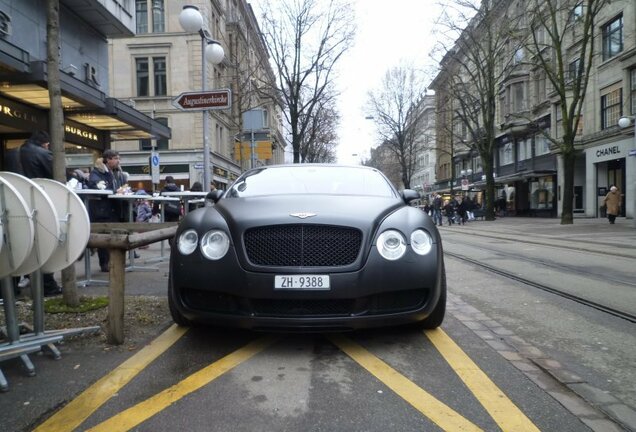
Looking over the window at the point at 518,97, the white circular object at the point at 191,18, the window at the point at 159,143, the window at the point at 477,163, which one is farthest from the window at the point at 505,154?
the white circular object at the point at 191,18

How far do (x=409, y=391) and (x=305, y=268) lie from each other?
102 cm

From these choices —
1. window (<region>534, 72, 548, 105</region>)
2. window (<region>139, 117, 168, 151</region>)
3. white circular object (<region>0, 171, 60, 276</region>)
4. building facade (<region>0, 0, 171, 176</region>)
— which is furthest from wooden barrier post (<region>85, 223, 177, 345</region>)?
window (<region>534, 72, 548, 105</region>)

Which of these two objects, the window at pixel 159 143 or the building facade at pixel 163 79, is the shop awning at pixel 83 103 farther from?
the window at pixel 159 143

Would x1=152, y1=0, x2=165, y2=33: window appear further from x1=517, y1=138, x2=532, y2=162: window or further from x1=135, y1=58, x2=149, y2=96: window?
x1=517, y1=138, x2=532, y2=162: window

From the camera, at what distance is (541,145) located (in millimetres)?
35312

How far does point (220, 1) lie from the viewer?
128 feet

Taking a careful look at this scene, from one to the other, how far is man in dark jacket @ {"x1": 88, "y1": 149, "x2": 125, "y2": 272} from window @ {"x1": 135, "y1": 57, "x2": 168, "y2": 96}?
1185 inches

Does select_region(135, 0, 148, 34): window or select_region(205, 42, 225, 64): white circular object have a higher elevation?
select_region(135, 0, 148, 34): window

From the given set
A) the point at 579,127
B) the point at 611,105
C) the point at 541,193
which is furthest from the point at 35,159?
the point at 541,193

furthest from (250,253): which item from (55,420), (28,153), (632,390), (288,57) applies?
(288,57)

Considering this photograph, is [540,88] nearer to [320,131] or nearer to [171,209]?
[320,131]

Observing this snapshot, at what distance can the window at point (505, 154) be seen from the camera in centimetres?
4145

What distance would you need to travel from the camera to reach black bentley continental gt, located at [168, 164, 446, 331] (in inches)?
127

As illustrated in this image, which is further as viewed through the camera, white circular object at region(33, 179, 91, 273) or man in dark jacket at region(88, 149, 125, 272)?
man in dark jacket at region(88, 149, 125, 272)
